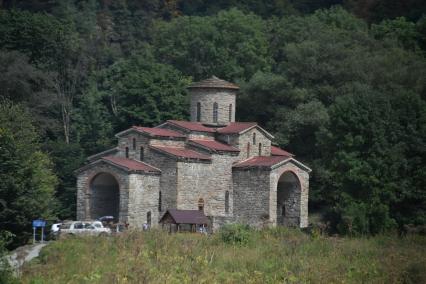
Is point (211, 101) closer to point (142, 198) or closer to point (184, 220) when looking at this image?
point (142, 198)

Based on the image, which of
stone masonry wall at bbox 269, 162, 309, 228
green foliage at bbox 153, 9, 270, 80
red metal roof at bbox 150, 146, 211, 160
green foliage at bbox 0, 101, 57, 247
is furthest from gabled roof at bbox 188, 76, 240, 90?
green foliage at bbox 153, 9, 270, 80

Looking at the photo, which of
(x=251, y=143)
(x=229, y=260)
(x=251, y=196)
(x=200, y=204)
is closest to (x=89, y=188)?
(x=200, y=204)

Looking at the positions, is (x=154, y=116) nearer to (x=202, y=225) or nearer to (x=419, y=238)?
(x=202, y=225)

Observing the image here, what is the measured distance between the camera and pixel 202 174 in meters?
57.3

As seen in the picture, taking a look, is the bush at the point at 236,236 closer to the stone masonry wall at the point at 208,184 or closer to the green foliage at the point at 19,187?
the green foliage at the point at 19,187

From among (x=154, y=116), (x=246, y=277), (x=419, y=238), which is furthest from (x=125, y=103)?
(x=246, y=277)

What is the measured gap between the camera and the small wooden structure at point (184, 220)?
5288 centimetres

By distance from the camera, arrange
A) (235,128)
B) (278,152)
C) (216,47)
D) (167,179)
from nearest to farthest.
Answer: (167,179) → (235,128) → (278,152) → (216,47)

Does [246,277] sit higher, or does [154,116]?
[154,116]

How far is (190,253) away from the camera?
37.9m

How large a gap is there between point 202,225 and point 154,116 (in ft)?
48.6

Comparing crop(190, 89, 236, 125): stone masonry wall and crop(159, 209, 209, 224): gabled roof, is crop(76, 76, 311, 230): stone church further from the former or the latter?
crop(159, 209, 209, 224): gabled roof

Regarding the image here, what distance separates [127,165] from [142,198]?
1725 millimetres

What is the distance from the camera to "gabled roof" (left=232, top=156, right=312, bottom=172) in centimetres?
5762
